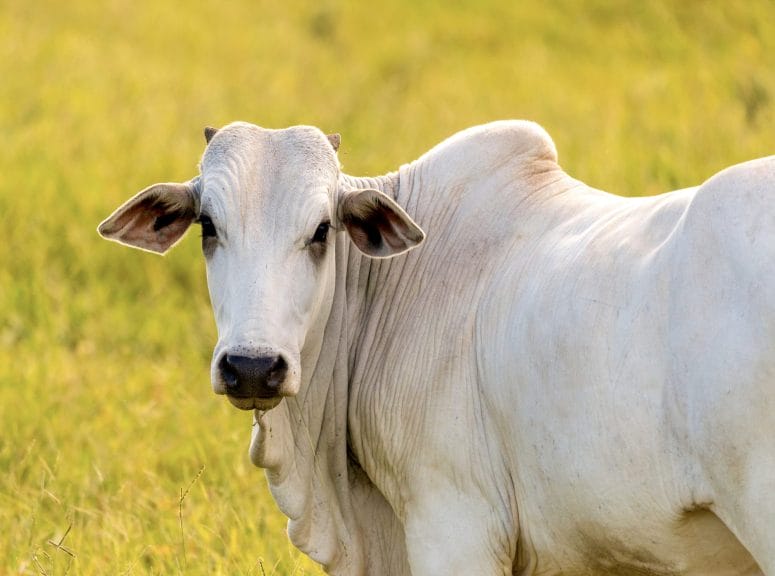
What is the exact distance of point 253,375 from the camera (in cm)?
324

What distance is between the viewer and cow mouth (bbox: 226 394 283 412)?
10.9 feet

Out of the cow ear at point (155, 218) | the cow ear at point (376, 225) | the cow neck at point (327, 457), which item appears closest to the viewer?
the cow ear at point (376, 225)

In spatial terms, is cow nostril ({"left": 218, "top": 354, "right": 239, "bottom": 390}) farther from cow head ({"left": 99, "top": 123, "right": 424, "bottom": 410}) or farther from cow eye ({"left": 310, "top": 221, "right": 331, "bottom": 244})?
cow eye ({"left": 310, "top": 221, "right": 331, "bottom": 244})

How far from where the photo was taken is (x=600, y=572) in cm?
341

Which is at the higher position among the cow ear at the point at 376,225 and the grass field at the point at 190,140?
the cow ear at the point at 376,225

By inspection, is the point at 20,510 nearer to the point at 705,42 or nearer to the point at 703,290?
the point at 703,290

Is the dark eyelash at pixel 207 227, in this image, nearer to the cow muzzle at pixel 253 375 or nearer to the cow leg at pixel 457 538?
the cow muzzle at pixel 253 375

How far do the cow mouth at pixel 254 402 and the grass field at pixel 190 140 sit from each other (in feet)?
3.16

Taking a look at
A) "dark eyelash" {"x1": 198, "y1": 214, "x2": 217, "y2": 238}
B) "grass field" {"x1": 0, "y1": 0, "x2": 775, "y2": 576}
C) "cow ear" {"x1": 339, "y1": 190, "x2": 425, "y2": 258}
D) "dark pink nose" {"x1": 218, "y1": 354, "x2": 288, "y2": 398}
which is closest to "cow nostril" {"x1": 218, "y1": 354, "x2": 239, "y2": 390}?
"dark pink nose" {"x1": 218, "y1": 354, "x2": 288, "y2": 398}

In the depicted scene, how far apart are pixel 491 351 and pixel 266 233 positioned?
0.66 m

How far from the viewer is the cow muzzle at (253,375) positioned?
10.6ft

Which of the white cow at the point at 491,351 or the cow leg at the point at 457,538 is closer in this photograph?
the white cow at the point at 491,351

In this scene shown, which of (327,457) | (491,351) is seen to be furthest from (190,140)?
(491,351)


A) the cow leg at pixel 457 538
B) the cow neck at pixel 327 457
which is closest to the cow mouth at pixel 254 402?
the cow neck at pixel 327 457
